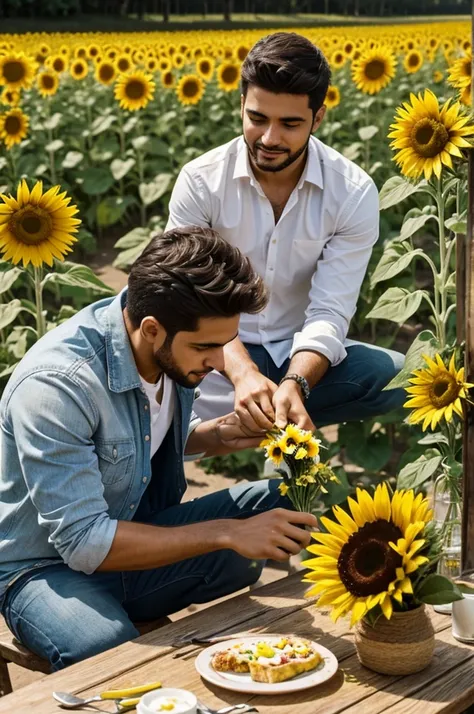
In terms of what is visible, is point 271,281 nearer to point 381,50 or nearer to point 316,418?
point 316,418

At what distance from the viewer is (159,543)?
2900 millimetres

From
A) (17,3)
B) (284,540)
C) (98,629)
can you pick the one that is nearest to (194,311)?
(284,540)

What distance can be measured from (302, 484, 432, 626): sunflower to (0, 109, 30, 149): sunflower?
15.3 ft

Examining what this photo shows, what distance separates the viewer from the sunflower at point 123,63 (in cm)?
1062

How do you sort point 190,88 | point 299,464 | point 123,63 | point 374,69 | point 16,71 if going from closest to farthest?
point 299,464 → point 374,69 → point 16,71 → point 190,88 → point 123,63

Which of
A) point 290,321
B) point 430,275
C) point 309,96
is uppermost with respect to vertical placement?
point 309,96

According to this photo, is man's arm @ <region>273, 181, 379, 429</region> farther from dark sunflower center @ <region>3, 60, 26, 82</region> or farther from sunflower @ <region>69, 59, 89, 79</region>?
sunflower @ <region>69, 59, 89, 79</region>

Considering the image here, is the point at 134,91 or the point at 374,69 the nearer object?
the point at 374,69

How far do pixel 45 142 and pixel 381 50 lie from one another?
8.82ft

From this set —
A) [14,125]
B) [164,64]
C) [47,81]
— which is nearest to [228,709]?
[14,125]

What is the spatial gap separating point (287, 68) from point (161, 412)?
123 cm

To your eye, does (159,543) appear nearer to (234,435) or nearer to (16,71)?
(234,435)

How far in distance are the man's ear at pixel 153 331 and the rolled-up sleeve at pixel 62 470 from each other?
0.69 feet

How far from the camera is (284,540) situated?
2.83 meters
